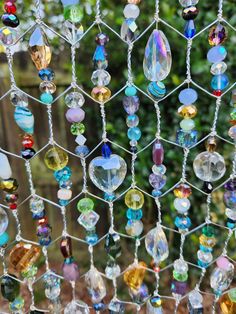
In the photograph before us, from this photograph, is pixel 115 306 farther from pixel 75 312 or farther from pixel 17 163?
pixel 17 163

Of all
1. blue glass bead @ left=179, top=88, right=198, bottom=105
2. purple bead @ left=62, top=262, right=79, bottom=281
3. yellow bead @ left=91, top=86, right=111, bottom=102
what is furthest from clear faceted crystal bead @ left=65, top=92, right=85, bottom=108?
purple bead @ left=62, top=262, right=79, bottom=281

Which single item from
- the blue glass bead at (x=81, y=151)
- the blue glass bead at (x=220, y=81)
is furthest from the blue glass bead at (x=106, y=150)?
the blue glass bead at (x=220, y=81)

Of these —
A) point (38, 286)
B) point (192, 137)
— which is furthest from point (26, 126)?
point (38, 286)

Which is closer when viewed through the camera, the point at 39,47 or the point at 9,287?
the point at 39,47

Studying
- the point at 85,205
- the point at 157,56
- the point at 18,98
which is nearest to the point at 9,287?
the point at 85,205

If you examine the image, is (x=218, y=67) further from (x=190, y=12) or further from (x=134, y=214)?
(x=134, y=214)

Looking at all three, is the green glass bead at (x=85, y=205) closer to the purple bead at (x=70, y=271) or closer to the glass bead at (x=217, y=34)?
the purple bead at (x=70, y=271)
